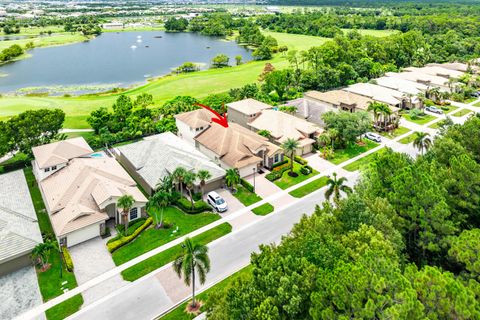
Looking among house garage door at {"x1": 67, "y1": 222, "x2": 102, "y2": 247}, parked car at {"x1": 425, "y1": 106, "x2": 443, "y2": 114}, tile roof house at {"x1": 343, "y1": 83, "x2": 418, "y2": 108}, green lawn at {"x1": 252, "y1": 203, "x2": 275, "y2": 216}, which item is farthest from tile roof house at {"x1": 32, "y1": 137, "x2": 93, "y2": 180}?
parked car at {"x1": 425, "y1": 106, "x2": 443, "y2": 114}

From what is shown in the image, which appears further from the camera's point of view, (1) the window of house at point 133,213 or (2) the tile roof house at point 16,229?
(1) the window of house at point 133,213

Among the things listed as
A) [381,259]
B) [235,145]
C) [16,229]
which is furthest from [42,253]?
[381,259]

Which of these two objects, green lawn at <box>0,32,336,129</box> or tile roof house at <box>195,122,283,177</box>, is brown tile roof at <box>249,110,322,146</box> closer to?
tile roof house at <box>195,122,283,177</box>

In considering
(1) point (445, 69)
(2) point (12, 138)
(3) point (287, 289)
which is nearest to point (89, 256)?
(3) point (287, 289)

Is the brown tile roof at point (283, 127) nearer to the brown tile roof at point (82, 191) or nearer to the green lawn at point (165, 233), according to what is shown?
→ the green lawn at point (165, 233)

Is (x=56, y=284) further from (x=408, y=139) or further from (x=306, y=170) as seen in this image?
(x=408, y=139)

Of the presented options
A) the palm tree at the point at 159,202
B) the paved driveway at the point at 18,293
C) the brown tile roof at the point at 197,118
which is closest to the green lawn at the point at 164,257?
the palm tree at the point at 159,202

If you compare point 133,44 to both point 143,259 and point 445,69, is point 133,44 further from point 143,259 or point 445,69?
point 143,259
